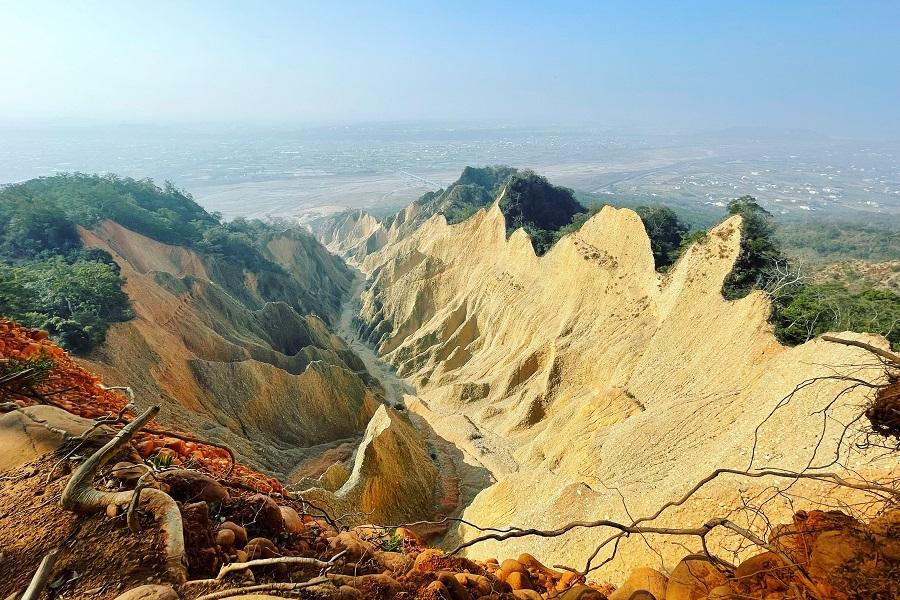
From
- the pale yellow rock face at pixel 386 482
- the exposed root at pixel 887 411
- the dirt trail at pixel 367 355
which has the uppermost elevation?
the exposed root at pixel 887 411

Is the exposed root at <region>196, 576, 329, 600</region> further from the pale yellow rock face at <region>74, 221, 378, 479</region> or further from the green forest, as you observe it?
the green forest

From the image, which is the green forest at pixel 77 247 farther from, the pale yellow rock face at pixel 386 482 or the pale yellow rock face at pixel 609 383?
the pale yellow rock face at pixel 609 383

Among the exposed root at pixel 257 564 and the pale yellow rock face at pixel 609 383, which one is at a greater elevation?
the exposed root at pixel 257 564

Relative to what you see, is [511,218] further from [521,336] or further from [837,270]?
[837,270]

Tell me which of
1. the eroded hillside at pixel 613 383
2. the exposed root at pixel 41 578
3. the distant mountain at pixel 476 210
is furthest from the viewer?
the distant mountain at pixel 476 210

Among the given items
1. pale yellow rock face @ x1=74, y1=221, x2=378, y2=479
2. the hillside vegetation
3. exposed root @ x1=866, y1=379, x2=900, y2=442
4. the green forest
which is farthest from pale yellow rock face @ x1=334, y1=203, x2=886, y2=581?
the green forest

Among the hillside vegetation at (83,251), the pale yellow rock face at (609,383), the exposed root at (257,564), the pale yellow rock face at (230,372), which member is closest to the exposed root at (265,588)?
the exposed root at (257,564)

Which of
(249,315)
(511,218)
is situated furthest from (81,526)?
(511,218)
